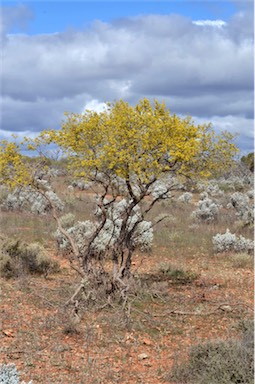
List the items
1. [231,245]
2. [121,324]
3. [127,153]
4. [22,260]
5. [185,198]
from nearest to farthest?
[121,324] < [127,153] < [22,260] < [231,245] < [185,198]

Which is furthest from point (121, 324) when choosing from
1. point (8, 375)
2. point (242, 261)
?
point (242, 261)

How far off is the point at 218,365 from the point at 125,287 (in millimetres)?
3709

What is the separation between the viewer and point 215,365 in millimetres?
6355

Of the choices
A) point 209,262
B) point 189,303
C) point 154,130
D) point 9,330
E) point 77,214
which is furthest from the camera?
point 77,214

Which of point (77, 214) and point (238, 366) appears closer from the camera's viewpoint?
point (238, 366)

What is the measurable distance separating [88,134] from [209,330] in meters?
4.34

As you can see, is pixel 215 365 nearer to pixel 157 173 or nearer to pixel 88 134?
pixel 157 173

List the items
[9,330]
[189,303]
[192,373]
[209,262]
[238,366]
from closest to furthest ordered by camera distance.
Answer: [238,366]
[192,373]
[9,330]
[189,303]
[209,262]

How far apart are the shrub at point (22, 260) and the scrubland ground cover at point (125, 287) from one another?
32mm

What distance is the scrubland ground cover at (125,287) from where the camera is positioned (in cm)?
688

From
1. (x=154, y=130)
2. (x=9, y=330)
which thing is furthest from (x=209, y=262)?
(x=9, y=330)

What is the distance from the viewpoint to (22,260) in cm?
1211

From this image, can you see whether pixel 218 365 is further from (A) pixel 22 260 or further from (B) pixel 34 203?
(B) pixel 34 203

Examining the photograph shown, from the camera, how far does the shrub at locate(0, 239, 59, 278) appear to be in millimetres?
11672
